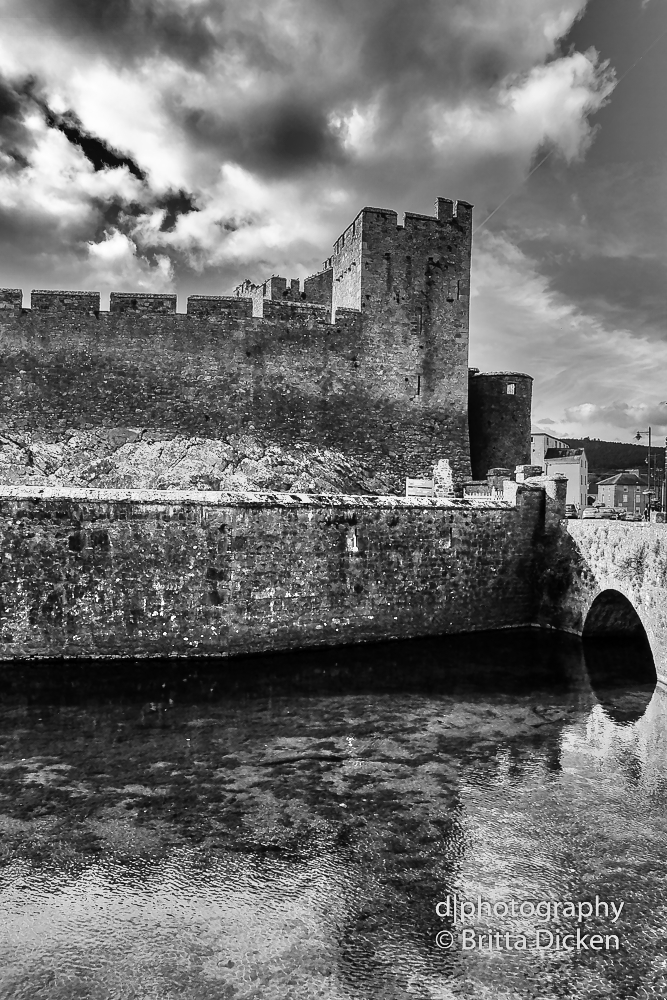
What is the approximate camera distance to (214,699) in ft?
33.7

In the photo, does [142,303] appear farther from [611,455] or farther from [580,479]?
[611,455]

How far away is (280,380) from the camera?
2034 centimetres

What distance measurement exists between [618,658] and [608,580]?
1.68m

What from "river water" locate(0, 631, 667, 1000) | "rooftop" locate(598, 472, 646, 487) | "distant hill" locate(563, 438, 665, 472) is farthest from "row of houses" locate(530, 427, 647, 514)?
"river water" locate(0, 631, 667, 1000)

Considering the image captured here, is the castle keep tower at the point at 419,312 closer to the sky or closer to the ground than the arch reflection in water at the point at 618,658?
closer to the sky

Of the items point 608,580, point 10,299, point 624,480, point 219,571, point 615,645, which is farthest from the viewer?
point 624,480

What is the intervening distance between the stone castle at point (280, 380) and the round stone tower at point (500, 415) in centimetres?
5

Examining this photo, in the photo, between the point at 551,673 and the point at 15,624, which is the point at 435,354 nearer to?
the point at 551,673

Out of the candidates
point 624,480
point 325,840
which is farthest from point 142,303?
point 624,480

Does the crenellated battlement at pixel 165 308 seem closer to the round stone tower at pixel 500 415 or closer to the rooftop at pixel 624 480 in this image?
the round stone tower at pixel 500 415

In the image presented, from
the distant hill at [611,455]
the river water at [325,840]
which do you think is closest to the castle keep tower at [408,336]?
the river water at [325,840]

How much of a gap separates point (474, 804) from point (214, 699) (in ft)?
15.9

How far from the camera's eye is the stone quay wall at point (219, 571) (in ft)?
38.2

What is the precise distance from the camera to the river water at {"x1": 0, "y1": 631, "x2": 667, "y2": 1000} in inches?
184
